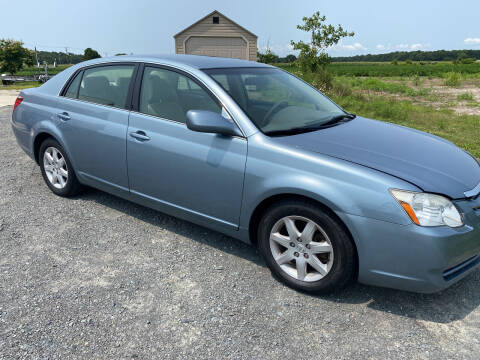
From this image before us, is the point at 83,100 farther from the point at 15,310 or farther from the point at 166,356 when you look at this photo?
the point at 166,356

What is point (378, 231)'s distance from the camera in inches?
101

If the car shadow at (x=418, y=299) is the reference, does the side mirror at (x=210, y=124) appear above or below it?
above

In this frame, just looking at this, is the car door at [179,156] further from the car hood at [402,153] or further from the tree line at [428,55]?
the tree line at [428,55]

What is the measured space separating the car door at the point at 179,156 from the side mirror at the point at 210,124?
75mm

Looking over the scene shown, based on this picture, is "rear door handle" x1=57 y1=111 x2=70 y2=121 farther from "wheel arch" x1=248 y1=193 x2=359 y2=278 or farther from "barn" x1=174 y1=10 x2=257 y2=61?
"barn" x1=174 y1=10 x2=257 y2=61

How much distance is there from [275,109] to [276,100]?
175 mm

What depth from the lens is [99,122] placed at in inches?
156

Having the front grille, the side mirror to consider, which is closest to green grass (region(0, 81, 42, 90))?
the side mirror

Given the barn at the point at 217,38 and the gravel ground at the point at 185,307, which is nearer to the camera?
the gravel ground at the point at 185,307

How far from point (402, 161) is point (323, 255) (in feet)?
2.84

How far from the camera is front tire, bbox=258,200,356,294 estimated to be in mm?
2734

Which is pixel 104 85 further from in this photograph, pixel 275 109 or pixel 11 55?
pixel 11 55

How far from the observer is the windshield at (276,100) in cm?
329

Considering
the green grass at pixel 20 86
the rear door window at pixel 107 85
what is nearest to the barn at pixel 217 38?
the green grass at pixel 20 86
